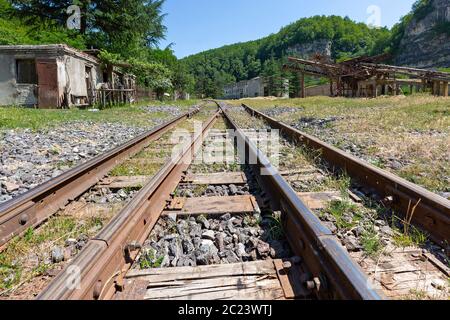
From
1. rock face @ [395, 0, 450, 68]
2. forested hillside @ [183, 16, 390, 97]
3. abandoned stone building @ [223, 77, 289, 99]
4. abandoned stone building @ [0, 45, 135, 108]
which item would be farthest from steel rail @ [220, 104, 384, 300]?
forested hillside @ [183, 16, 390, 97]

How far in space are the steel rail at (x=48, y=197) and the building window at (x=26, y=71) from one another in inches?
669

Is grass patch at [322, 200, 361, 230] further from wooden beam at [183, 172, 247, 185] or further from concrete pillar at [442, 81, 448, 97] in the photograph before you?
concrete pillar at [442, 81, 448, 97]

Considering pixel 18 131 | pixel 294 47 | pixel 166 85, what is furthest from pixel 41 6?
pixel 294 47

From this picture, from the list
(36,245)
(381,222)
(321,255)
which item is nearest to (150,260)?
(36,245)

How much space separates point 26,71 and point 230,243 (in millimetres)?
20108

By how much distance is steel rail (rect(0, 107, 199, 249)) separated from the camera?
2.47 m

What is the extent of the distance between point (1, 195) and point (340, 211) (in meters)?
3.22

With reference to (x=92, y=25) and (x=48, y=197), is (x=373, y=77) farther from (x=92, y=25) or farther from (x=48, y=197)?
(x=92, y=25)

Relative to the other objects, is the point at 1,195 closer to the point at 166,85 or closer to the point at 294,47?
the point at 166,85

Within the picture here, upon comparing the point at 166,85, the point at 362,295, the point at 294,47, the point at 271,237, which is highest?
the point at 294,47

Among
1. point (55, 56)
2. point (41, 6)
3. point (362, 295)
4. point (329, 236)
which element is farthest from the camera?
point (41, 6)

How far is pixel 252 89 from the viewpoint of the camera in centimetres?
10269

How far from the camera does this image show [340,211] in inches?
110

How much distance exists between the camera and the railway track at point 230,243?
1623 mm
